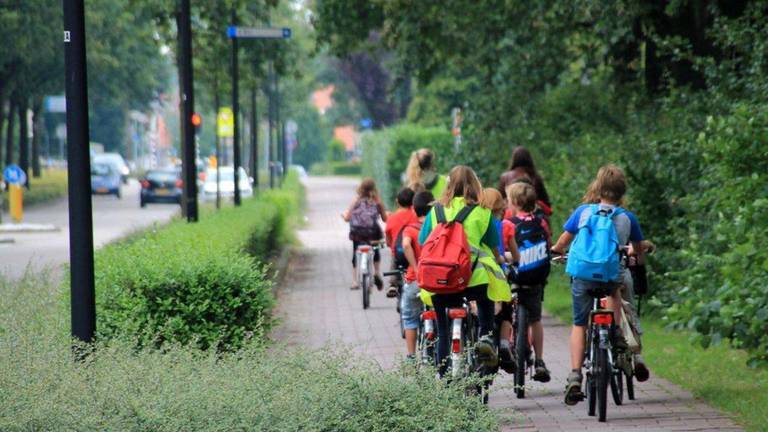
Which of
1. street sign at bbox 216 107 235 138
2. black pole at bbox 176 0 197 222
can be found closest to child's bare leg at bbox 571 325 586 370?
black pole at bbox 176 0 197 222

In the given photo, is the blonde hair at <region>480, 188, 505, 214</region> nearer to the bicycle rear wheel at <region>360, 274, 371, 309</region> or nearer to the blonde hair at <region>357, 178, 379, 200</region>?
the bicycle rear wheel at <region>360, 274, 371, 309</region>

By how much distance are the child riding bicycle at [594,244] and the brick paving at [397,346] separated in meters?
0.40

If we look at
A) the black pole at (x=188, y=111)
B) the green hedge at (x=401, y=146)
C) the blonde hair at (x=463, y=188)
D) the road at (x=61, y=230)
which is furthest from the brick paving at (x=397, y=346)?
the green hedge at (x=401, y=146)

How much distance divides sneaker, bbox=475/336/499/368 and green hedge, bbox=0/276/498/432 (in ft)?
6.49

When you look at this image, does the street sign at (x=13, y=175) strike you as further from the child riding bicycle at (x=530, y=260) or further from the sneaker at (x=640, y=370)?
the sneaker at (x=640, y=370)

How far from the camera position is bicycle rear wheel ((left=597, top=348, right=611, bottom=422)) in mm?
9211

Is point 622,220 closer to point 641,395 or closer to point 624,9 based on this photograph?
point 641,395

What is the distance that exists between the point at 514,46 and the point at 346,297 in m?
8.80

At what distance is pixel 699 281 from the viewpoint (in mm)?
8781

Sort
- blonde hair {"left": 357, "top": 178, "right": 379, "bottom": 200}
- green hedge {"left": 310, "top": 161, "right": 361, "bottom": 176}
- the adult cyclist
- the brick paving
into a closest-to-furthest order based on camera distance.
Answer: the brick paving < the adult cyclist < blonde hair {"left": 357, "top": 178, "right": 379, "bottom": 200} < green hedge {"left": 310, "top": 161, "right": 361, "bottom": 176}

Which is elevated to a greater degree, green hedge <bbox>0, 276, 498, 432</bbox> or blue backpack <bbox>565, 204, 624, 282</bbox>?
blue backpack <bbox>565, 204, 624, 282</bbox>

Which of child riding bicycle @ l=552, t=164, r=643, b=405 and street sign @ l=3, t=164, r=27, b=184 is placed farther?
street sign @ l=3, t=164, r=27, b=184

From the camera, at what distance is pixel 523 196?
1038 centimetres

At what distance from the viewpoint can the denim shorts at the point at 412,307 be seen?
35.6ft
